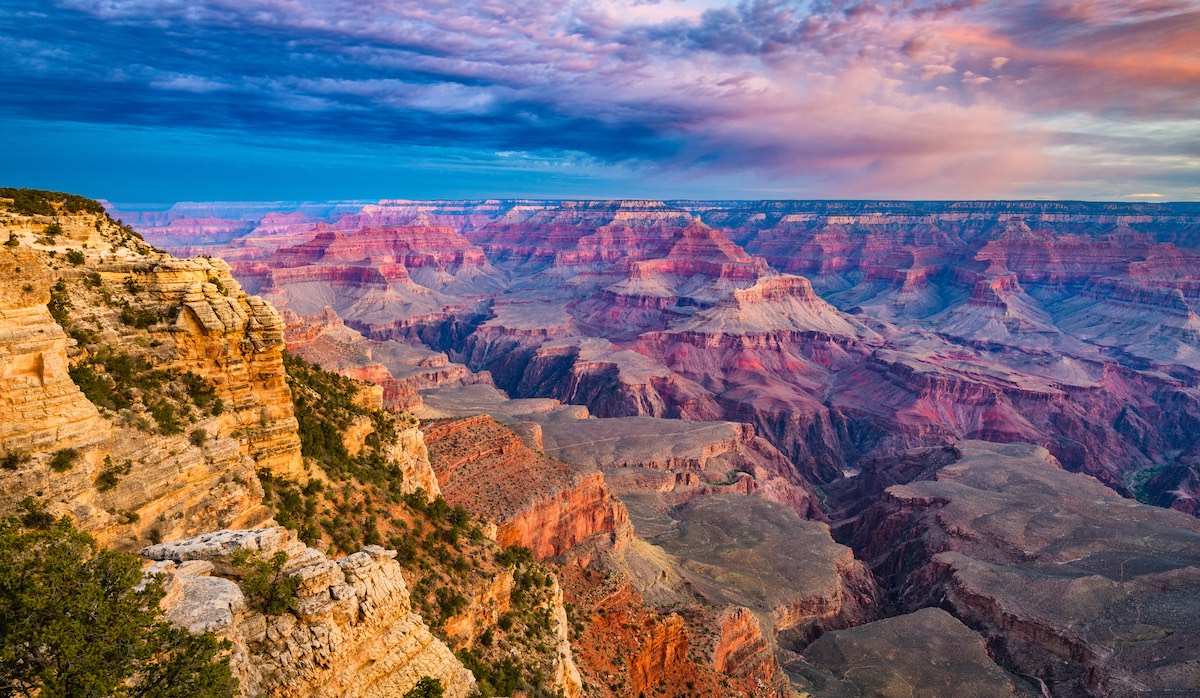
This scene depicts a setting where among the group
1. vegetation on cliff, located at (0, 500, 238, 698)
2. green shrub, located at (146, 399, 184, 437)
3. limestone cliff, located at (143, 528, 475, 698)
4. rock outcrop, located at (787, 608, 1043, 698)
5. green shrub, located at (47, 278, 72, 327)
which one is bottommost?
rock outcrop, located at (787, 608, 1043, 698)

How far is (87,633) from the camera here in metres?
11.3

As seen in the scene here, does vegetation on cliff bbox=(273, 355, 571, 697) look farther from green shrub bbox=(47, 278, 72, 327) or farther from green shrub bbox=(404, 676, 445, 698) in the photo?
green shrub bbox=(47, 278, 72, 327)

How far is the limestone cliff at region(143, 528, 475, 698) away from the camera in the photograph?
14.2m

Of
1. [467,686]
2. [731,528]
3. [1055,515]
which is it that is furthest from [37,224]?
Answer: [1055,515]

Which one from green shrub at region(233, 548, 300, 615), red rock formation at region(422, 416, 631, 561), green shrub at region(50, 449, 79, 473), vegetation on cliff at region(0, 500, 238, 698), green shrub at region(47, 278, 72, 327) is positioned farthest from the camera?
red rock formation at region(422, 416, 631, 561)

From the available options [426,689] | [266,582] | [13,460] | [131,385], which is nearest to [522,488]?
[131,385]

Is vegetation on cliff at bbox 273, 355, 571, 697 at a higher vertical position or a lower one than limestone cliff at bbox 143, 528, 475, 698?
lower

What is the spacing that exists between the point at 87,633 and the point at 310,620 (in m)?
4.60

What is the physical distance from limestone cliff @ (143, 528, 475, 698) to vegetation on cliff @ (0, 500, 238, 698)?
1098mm

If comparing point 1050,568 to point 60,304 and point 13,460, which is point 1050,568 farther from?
point 60,304

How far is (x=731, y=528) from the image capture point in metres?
80.8

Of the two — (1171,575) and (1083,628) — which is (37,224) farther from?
(1171,575)

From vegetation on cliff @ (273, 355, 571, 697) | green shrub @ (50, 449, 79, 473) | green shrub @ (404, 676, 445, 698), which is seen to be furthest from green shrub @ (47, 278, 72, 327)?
green shrub @ (404, 676, 445, 698)

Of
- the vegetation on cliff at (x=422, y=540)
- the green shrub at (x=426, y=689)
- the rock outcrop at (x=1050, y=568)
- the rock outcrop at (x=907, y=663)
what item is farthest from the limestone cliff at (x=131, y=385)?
Result: the rock outcrop at (x=1050, y=568)
